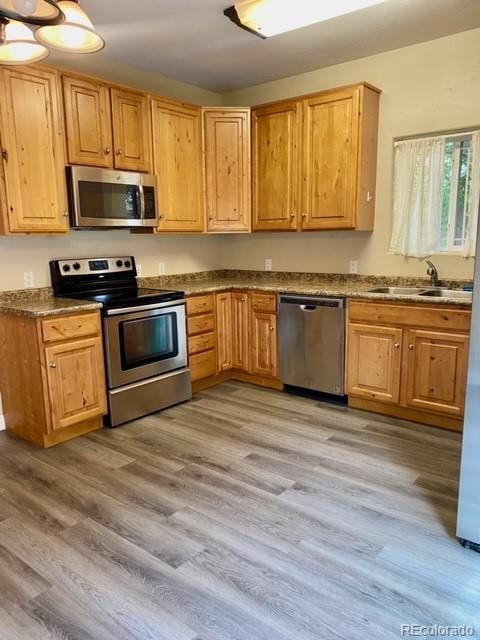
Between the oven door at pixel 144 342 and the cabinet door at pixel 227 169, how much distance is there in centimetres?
104

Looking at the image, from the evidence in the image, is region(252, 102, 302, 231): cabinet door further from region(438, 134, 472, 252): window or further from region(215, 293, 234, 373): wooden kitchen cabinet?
region(438, 134, 472, 252): window

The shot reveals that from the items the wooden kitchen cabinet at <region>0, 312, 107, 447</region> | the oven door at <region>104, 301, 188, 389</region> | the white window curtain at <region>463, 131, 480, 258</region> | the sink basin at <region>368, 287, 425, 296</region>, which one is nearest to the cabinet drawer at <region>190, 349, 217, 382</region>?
the oven door at <region>104, 301, 188, 389</region>

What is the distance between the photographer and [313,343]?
147 inches

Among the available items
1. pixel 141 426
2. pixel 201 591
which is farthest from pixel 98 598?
pixel 141 426

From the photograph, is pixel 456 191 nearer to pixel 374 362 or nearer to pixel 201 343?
pixel 374 362

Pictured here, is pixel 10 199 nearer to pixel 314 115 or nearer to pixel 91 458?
pixel 91 458

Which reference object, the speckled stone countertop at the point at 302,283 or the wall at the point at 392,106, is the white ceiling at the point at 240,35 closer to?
the wall at the point at 392,106

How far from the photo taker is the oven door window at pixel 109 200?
330 cm

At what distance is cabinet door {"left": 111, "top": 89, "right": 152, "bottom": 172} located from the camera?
11.4 ft

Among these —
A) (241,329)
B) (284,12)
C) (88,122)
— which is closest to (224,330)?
(241,329)

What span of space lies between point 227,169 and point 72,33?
2360mm

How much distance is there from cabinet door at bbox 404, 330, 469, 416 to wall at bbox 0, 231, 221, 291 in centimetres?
235

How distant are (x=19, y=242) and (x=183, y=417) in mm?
1760

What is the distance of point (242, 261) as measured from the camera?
4.91 metres
